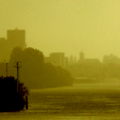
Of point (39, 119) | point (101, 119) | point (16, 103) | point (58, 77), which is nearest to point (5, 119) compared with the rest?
point (39, 119)

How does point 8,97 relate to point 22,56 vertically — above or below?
below

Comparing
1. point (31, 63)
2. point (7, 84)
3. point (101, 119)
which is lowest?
point (101, 119)

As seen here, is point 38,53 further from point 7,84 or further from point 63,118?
point 63,118

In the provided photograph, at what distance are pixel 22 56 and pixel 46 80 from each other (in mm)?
12069

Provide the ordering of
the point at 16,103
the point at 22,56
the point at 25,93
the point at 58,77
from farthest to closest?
the point at 58,77, the point at 22,56, the point at 25,93, the point at 16,103

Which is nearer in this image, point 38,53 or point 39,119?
point 39,119

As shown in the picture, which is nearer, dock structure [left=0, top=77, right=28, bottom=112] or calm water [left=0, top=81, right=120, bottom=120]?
calm water [left=0, top=81, right=120, bottom=120]

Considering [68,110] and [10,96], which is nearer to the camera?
[68,110]

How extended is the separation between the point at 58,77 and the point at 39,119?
145 metres

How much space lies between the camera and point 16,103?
72000 mm

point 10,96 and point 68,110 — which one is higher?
point 10,96

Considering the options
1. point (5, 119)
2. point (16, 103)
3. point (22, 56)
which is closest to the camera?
point (5, 119)

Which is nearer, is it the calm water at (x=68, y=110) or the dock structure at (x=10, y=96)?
the calm water at (x=68, y=110)

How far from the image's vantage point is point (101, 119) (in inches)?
2152
